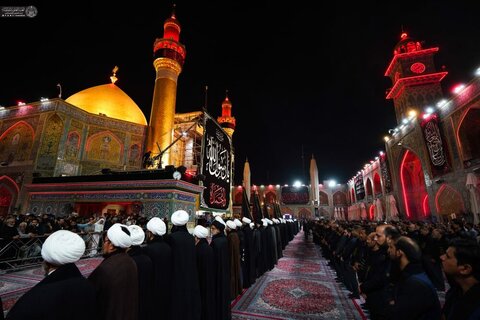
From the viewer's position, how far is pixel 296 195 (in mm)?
35969

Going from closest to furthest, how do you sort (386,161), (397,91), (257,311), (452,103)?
(257,311)
(452,103)
(386,161)
(397,91)

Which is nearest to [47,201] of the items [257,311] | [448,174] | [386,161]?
[257,311]

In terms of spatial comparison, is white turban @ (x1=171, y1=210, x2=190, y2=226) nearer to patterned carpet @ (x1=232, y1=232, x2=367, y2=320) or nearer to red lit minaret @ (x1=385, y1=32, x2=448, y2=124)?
patterned carpet @ (x1=232, y1=232, x2=367, y2=320)

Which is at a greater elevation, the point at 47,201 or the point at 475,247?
the point at 47,201

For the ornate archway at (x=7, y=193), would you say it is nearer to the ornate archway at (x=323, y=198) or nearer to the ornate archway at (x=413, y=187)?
the ornate archway at (x=413, y=187)

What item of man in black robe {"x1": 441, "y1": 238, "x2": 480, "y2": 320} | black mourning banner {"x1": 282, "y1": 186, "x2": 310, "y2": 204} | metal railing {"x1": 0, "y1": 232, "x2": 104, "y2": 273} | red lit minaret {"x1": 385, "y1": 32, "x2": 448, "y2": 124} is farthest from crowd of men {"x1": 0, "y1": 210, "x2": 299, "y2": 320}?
black mourning banner {"x1": 282, "y1": 186, "x2": 310, "y2": 204}

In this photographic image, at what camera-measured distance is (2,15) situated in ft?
27.1

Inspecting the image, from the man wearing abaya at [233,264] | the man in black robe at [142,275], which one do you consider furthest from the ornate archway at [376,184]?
the man in black robe at [142,275]

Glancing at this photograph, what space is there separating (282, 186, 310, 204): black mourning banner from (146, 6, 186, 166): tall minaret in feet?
78.6

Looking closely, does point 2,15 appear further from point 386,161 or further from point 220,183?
point 386,161

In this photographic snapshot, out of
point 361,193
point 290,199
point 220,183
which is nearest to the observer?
point 220,183

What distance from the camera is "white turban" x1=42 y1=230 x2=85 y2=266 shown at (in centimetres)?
119

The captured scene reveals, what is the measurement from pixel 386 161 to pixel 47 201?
2129 cm

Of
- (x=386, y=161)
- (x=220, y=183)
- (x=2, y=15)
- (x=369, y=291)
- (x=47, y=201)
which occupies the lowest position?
(x=369, y=291)
